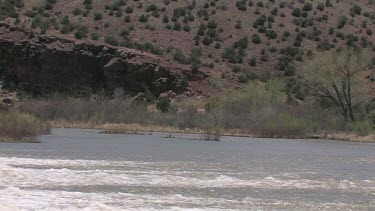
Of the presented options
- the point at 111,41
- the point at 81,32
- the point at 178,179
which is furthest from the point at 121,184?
the point at 81,32

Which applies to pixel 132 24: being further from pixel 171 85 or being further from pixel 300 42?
pixel 300 42

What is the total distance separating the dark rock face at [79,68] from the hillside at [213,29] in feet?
6.63

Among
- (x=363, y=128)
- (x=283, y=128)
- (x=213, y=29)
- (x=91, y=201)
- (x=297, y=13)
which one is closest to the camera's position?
(x=91, y=201)

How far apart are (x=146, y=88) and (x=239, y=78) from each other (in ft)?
33.7

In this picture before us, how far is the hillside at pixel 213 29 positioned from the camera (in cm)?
7962

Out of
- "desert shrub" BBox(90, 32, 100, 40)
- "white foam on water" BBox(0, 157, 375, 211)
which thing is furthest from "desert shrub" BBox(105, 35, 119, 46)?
"white foam on water" BBox(0, 157, 375, 211)

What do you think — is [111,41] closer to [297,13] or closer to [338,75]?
[297,13]

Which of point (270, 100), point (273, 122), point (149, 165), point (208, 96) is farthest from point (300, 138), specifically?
point (149, 165)

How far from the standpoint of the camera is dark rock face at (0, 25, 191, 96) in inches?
2965

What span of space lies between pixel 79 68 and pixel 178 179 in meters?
56.9

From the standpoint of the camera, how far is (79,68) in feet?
256

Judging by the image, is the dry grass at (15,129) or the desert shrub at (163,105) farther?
the desert shrub at (163,105)

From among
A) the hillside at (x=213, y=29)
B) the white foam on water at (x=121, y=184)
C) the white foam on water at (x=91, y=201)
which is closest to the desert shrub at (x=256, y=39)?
the hillside at (x=213, y=29)

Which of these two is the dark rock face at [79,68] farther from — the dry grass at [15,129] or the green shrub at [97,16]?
the dry grass at [15,129]
